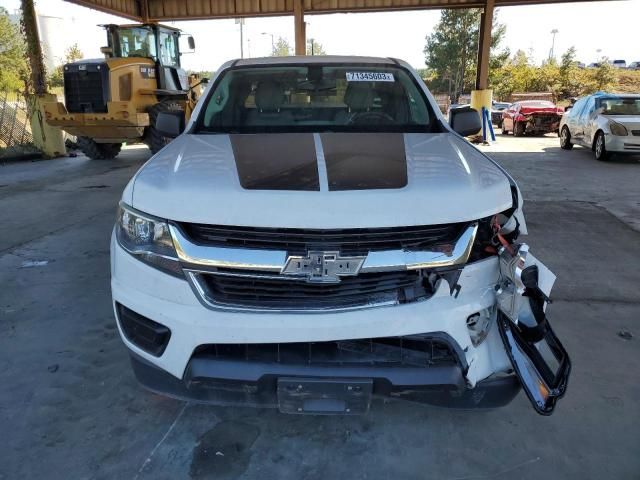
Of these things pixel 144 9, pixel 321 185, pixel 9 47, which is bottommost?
pixel 321 185

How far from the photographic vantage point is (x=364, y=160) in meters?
2.30

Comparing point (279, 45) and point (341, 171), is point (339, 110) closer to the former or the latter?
point (341, 171)

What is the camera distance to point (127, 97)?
10.2 metres

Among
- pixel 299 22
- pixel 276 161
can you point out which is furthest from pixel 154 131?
pixel 276 161

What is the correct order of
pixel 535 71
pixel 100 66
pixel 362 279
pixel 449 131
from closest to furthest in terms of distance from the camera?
pixel 362 279
pixel 449 131
pixel 100 66
pixel 535 71

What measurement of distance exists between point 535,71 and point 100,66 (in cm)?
3802

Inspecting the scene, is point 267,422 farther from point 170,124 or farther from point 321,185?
point 170,124

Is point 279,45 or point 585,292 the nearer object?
point 585,292

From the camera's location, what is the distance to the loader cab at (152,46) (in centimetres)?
1061

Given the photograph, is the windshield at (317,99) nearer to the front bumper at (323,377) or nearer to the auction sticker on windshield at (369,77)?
the auction sticker on windshield at (369,77)

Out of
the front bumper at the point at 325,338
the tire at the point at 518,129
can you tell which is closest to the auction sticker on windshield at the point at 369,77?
the front bumper at the point at 325,338

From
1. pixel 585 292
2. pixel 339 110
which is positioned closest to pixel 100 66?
pixel 339 110

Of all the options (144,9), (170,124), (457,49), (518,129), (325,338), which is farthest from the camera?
(457,49)

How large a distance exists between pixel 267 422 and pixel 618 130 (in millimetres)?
11315
